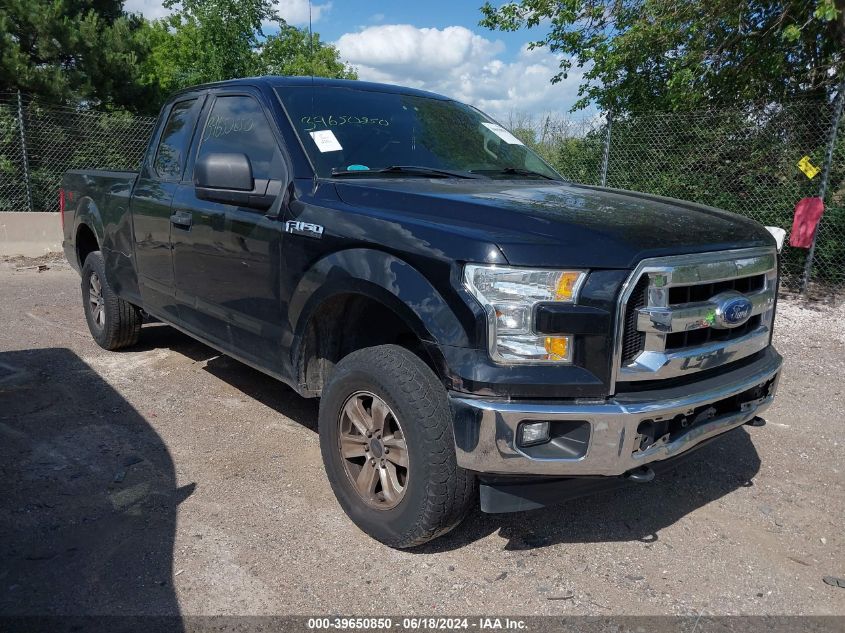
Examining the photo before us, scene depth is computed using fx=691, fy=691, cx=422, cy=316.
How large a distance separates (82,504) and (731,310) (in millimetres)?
3069

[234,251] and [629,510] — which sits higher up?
[234,251]

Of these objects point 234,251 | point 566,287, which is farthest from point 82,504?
point 566,287

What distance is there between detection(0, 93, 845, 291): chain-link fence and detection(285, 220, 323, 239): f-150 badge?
7.21 meters

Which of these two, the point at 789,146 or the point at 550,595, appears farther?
the point at 789,146

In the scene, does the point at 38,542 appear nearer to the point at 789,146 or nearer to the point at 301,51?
the point at 789,146

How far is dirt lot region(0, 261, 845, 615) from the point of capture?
106 inches

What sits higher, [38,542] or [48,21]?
[48,21]

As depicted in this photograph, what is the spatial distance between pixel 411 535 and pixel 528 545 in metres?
0.60

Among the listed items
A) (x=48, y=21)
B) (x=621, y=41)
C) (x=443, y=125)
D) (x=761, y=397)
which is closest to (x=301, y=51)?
(x=48, y=21)

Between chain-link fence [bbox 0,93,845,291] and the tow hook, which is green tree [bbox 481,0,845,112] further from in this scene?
the tow hook

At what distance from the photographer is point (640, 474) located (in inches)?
106

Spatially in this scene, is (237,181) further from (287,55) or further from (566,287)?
(287,55)

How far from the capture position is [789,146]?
870 centimetres

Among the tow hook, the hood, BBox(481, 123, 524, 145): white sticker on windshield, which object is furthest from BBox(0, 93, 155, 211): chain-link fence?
the tow hook
